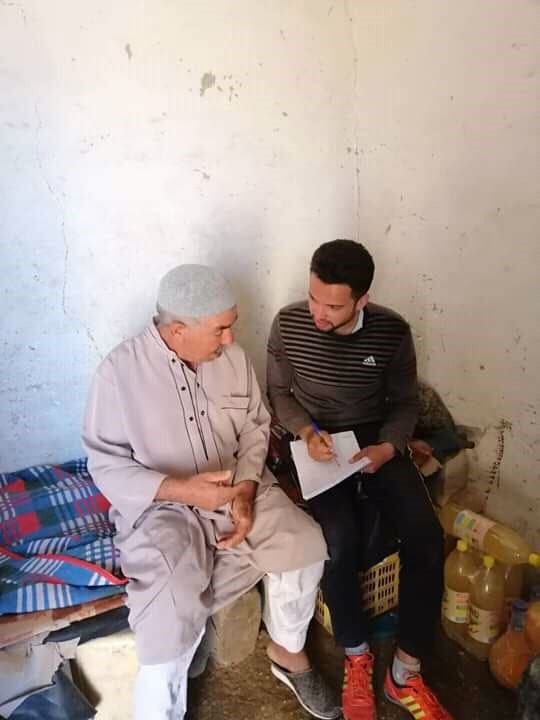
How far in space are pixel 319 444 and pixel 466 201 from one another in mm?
962

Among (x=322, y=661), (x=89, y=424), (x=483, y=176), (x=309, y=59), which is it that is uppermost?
(x=309, y=59)

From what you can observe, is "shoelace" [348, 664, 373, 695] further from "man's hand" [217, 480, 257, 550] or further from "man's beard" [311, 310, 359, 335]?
"man's beard" [311, 310, 359, 335]

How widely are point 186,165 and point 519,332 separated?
4.21 feet

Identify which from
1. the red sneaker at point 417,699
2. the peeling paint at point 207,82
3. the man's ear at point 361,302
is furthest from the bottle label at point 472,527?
the peeling paint at point 207,82

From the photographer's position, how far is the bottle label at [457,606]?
2.20 meters

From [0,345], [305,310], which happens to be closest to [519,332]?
[305,310]

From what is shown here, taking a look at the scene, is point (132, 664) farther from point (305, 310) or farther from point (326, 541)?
point (305, 310)

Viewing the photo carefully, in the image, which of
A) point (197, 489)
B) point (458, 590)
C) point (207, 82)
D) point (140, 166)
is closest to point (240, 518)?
point (197, 489)

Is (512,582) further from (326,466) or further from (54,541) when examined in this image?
(54,541)

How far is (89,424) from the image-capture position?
188 centimetres

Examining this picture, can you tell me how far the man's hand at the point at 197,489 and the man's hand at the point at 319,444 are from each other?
348mm

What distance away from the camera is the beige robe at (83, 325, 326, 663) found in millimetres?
1784

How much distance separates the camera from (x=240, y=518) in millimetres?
1889

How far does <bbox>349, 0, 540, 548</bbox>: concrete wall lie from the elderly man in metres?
0.83
